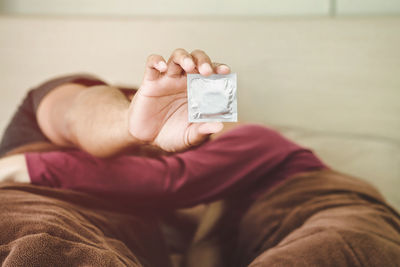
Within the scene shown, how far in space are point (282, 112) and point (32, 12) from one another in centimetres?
74

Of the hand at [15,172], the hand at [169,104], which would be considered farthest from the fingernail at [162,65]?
the hand at [15,172]

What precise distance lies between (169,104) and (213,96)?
0.16 ft

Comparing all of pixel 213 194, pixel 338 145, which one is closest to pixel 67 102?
pixel 213 194

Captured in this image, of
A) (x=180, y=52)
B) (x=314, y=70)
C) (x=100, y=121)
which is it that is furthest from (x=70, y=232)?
(x=314, y=70)

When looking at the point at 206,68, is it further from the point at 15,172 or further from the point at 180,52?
the point at 15,172

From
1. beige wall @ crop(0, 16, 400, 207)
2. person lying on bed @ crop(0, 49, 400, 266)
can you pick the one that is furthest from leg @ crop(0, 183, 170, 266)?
beige wall @ crop(0, 16, 400, 207)

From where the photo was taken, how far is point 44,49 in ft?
3.01

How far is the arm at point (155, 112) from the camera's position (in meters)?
0.27

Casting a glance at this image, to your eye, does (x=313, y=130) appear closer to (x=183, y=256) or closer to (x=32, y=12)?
(x=183, y=256)

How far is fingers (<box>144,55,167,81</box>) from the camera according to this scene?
0.27 m

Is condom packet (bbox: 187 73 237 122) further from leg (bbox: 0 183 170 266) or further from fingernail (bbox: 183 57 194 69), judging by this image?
leg (bbox: 0 183 170 266)

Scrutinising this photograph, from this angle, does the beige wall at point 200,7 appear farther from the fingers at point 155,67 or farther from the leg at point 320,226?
the fingers at point 155,67

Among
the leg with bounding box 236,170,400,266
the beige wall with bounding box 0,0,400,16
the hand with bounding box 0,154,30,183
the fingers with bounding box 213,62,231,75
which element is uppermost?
the beige wall with bounding box 0,0,400,16

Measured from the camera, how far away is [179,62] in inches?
10.5
